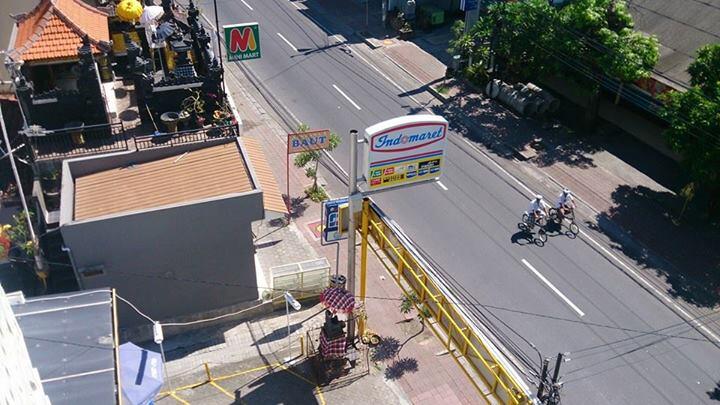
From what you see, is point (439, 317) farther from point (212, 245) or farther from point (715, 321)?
point (715, 321)

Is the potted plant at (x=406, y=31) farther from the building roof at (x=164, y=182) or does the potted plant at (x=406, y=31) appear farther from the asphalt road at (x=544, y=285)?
the building roof at (x=164, y=182)

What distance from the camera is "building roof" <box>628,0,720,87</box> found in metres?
36.2

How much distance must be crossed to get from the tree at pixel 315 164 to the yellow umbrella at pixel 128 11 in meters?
9.46

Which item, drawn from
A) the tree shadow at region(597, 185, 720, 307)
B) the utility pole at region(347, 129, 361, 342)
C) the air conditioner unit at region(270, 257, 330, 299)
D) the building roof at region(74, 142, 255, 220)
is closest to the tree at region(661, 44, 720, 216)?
the tree shadow at region(597, 185, 720, 307)

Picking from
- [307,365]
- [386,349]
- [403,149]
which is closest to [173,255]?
[307,365]

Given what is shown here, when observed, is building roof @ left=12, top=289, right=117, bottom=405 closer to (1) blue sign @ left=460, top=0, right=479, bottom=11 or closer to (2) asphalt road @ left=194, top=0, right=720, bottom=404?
(2) asphalt road @ left=194, top=0, right=720, bottom=404

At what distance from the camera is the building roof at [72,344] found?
15.6 m

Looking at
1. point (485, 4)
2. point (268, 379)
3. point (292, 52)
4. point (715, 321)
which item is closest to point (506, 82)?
point (485, 4)

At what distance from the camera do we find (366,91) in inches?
1698

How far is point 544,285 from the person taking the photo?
2880 centimetres

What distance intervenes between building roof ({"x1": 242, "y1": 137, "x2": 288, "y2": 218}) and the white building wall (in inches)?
596

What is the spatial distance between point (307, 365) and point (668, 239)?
1849cm

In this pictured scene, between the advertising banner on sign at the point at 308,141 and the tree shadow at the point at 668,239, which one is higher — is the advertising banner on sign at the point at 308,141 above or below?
above

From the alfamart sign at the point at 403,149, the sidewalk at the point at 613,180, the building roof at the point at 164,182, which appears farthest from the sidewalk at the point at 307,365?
the sidewalk at the point at 613,180
